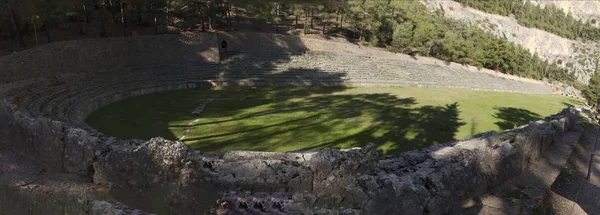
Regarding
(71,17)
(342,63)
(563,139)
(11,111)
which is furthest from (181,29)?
(563,139)

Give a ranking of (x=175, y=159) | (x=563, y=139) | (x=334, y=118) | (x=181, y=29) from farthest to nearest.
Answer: (x=181, y=29)
(x=334, y=118)
(x=563, y=139)
(x=175, y=159)

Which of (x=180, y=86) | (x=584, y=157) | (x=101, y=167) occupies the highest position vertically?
(x=101, y=167)

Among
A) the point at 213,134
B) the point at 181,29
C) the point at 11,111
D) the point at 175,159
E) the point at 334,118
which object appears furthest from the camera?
the point at 181,29

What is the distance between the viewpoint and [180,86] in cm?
3183

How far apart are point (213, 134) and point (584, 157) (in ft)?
49.7

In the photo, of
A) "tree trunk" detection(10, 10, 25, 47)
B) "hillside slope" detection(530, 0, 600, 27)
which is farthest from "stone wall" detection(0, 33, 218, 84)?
"hillside slope" detection(530, 0, 600, 27)

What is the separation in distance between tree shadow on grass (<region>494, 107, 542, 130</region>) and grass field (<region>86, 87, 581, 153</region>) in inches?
2.5

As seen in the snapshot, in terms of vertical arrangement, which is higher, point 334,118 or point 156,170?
point 156,170

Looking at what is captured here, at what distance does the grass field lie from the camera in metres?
19.1

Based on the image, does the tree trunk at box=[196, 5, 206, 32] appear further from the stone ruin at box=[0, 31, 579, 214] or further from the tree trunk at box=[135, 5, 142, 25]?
the stone ruin at box=[0, 31, 579, 214]

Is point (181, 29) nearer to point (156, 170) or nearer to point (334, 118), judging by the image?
point (334, 118)

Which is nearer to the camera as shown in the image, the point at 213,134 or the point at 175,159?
the point at 175,159

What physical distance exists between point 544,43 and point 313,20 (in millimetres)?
78388

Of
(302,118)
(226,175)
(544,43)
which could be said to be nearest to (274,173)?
(226,175)
